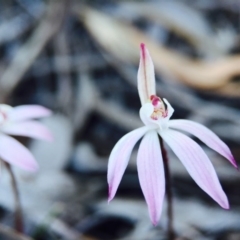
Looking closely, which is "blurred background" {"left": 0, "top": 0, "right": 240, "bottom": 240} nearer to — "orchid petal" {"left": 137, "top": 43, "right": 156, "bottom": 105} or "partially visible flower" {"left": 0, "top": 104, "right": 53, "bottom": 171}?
"partially visible flower" {"left": 0, "top": 104, "right": 53, "bottom": 171}

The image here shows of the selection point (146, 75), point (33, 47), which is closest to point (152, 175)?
point (146, 75)

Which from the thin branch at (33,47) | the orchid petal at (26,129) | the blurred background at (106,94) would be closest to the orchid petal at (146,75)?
the orchid petal at (26,129)

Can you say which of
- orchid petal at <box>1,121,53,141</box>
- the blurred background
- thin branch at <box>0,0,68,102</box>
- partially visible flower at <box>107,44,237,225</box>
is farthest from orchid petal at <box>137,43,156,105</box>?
thin branch at <box>0,0,68,102</box>

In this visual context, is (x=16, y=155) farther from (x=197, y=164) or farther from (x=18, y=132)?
(x=197, y=164)

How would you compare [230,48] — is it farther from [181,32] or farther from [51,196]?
[51,196]

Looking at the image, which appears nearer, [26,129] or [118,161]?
[118,161]

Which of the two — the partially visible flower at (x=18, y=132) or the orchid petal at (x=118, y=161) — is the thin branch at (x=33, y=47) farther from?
the orchid petal at (x=118, y=161)

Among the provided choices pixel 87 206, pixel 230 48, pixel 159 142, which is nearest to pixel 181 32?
pixel 230 48
